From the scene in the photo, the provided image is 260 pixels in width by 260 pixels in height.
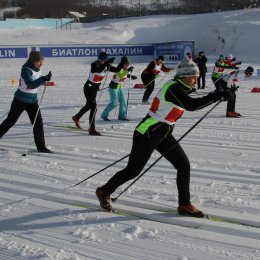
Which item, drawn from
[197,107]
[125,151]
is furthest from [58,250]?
[125,151]

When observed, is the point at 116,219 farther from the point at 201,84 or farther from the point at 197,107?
the point at 201,84

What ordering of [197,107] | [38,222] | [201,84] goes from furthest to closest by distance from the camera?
[201,84] < [38,222] < [197,107]

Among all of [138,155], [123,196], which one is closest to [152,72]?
[123,196]

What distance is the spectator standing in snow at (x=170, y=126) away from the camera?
4176 millimetres

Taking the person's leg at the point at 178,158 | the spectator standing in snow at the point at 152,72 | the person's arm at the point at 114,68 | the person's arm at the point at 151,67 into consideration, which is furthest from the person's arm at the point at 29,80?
the person's arm at the point at 151,67

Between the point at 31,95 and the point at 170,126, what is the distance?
351 centimetres

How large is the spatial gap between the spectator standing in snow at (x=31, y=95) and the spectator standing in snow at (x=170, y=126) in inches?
107

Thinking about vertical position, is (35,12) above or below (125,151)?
above

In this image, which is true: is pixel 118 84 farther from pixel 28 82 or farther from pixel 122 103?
pixel 28 82

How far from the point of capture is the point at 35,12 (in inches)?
3346

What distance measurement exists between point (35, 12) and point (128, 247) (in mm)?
85908

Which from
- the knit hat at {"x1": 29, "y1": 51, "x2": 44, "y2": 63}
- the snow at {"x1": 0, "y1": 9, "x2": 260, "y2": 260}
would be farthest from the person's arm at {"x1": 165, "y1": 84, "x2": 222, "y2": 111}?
the knit hat at {"x1": 29, "y1": 51, "x2": 44, "y2": 63}

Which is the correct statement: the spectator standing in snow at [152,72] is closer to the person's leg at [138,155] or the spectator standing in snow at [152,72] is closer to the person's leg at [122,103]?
the person's leg at [122,103]

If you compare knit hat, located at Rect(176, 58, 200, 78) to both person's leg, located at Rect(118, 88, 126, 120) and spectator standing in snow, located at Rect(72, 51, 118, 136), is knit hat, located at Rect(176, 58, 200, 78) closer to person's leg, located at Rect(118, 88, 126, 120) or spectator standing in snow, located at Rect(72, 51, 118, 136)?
spectator standing in snow, located at Rect(72, 51, 118, 136)
